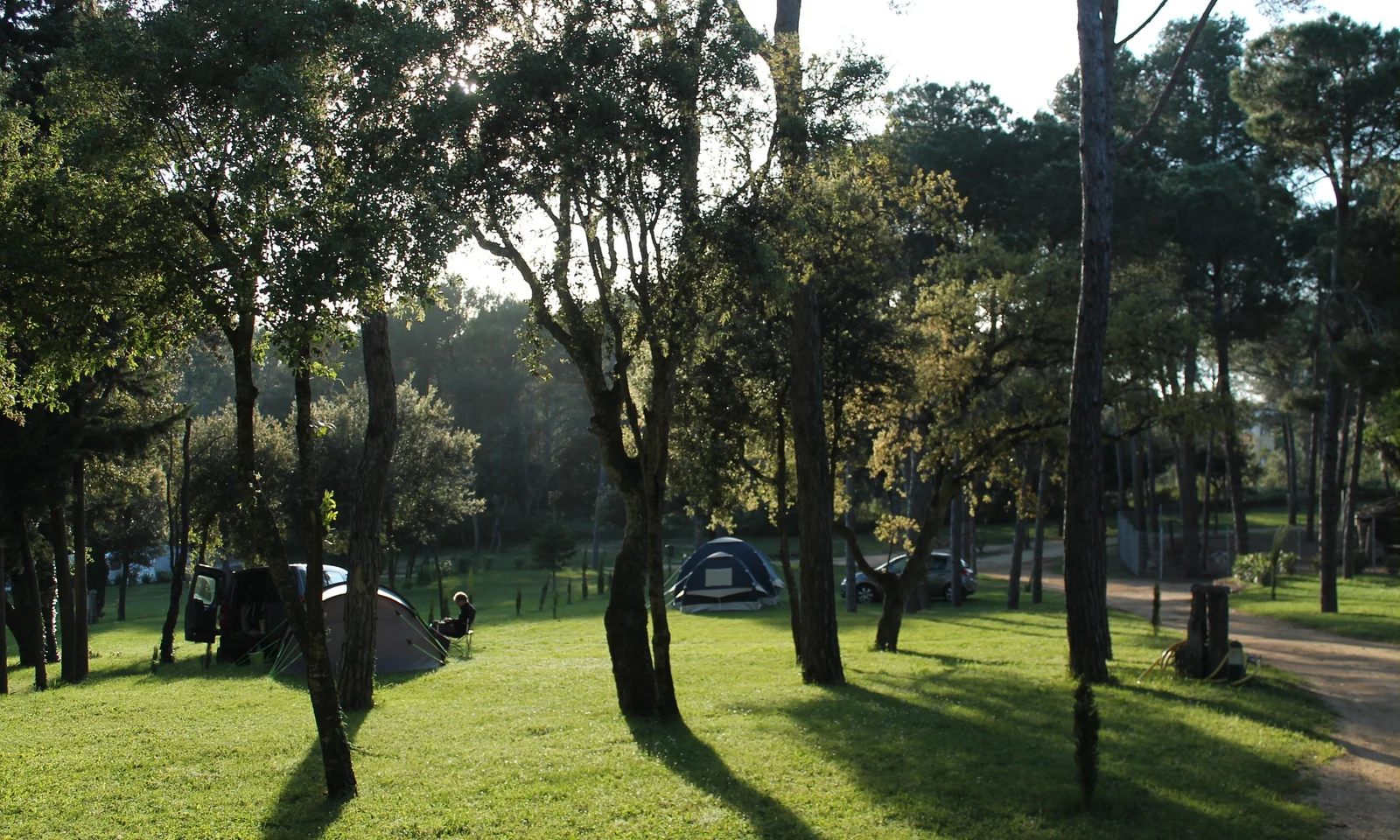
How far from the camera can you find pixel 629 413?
34.8 ft

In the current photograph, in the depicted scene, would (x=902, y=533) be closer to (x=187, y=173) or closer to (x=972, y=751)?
(x=972, y=751)

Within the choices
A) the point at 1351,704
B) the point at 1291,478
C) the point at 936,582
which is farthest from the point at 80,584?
the point at 1291,478

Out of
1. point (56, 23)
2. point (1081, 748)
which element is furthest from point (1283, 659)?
point (56, 23)

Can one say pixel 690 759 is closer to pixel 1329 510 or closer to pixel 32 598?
pixel 32 598

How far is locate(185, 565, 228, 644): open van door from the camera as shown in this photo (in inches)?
681

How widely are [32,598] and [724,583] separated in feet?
55.1

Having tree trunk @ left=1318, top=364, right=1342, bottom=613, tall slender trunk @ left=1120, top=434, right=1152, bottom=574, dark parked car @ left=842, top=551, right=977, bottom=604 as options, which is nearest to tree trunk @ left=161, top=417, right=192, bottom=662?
dark parked car @ left=842, top=551, right=977, bottom=604

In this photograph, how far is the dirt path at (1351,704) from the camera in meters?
6.84

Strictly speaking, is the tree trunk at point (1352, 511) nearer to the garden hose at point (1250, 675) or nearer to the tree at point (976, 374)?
the tree at point (976, 374)

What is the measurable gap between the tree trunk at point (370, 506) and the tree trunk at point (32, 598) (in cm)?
544

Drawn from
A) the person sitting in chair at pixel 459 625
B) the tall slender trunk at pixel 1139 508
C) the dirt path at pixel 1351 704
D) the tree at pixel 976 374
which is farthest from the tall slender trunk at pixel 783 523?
the tall slender trunk at pixel 1139 508

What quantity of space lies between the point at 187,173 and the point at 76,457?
9873mm

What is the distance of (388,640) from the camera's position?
16094 mm

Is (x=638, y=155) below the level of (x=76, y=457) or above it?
above
